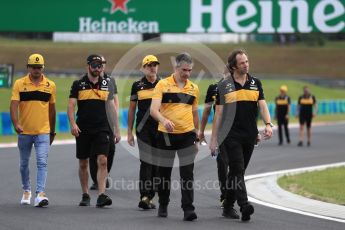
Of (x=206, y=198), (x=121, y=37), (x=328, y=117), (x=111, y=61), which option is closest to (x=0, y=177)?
(x=206, y=198)

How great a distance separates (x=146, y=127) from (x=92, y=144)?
84 centimetres

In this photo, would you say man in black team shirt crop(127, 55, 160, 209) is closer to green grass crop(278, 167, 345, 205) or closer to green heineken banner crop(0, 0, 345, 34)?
green grass crop(278, 167, 345, 205)

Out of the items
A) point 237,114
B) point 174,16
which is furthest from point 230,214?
point 174,16

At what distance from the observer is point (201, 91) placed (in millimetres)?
49969

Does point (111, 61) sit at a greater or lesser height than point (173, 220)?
greater

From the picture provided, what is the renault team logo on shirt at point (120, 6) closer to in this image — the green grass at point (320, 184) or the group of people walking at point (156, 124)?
the green grass at point (320, 184)

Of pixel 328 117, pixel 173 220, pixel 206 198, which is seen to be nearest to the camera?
pixel 173 220

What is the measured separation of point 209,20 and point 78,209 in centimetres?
2387

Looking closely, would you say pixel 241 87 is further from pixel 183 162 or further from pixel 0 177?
pixel 0 177

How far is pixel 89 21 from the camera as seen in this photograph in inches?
1388

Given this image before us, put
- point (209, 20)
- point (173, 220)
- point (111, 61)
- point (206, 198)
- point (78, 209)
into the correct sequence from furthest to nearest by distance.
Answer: point (111, 61) → point (209, 20) → point (206, 198) → point (78, 209) → point (173, 220)

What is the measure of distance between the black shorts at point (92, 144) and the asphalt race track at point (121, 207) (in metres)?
0.69

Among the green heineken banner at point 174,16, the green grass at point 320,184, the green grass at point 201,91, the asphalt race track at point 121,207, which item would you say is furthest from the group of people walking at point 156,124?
the green grass at point 201,91

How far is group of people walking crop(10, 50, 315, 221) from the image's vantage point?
10672mm
